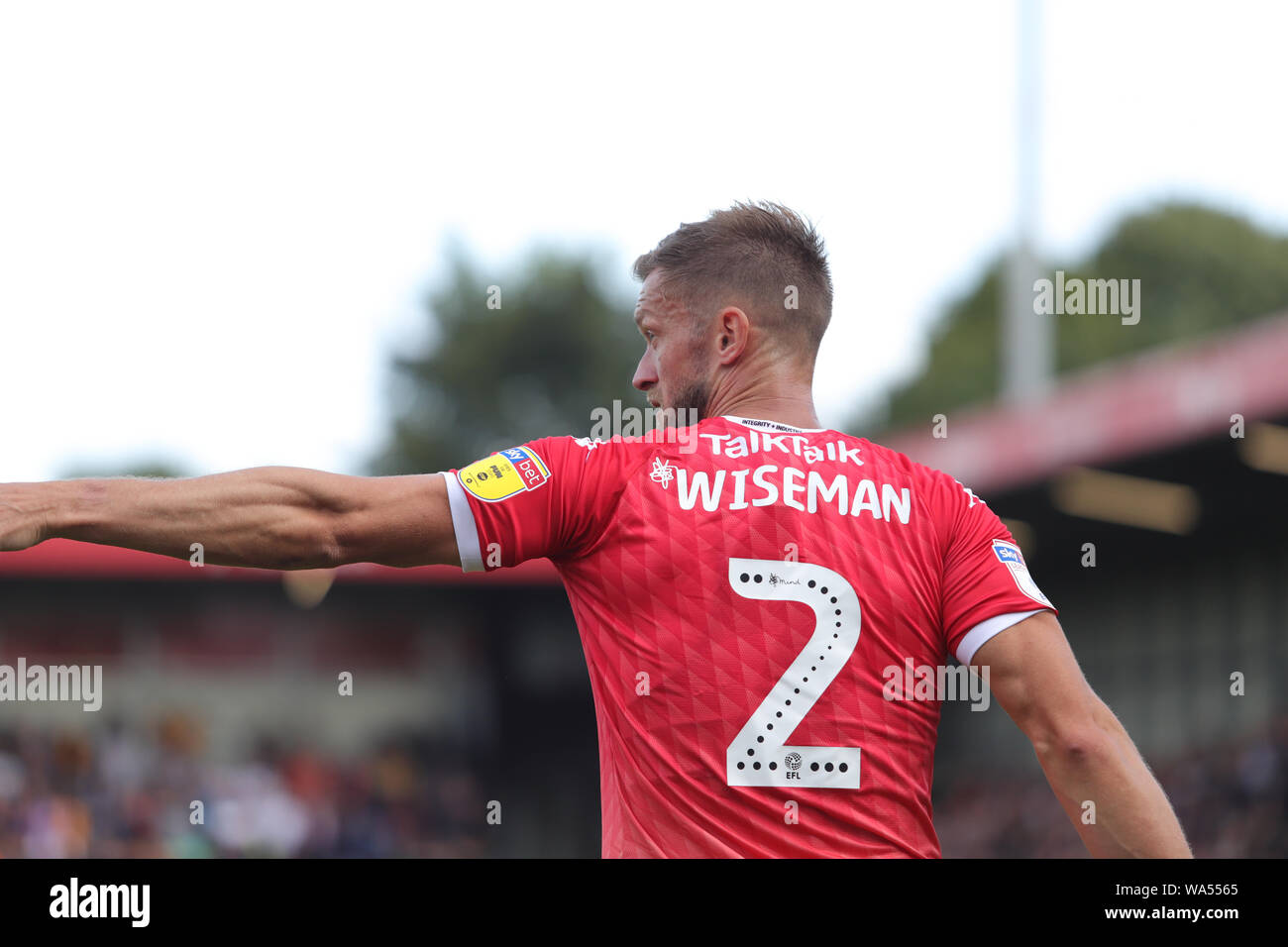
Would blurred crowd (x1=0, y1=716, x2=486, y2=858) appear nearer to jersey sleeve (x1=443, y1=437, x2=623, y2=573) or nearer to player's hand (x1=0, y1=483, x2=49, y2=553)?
jersey sleeve (x1=443, y1=437, x2=623, y2=573)

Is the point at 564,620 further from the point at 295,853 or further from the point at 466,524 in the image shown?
the point at 466,524

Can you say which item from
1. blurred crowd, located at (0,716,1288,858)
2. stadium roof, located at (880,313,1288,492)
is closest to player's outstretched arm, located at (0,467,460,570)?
stadium roof, located at (880,313,1288,492)

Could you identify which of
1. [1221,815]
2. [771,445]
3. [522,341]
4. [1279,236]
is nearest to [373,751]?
[1221,815]

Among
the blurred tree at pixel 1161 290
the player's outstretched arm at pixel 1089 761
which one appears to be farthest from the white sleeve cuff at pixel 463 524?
the blurred tree at pixel 1161 290

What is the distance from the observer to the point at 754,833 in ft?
9.14

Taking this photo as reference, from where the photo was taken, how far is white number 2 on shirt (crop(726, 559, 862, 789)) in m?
2.79

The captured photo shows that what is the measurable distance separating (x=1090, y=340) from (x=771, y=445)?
46547mm

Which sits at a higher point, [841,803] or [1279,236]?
[1279,236]

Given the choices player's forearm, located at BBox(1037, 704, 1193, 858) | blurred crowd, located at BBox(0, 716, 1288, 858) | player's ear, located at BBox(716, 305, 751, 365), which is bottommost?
blurred crowd, located at BBox(0, 716, 1288, 858)

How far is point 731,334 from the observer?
3266 millimetres

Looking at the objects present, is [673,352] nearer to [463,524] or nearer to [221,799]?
[463,524]

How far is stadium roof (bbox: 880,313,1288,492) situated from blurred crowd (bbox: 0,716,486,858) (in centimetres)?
742

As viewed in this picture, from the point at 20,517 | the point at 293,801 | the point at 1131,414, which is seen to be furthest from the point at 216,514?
the point at 293,801

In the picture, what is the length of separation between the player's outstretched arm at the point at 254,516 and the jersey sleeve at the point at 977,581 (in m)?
1.06
